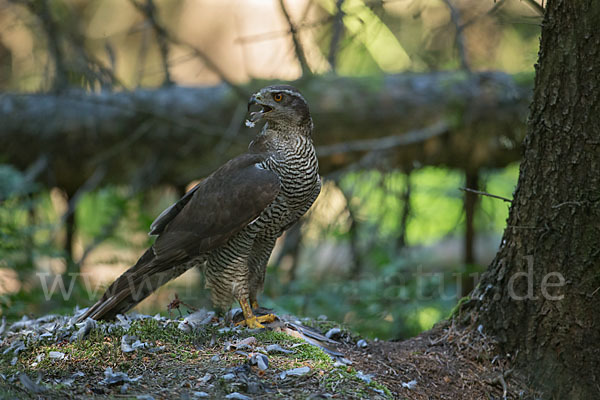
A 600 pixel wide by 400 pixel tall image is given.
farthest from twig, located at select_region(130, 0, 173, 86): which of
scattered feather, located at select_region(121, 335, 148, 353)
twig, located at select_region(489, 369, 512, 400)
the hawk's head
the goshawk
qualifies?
twig, located at select_region(489, 369, 512, 400)

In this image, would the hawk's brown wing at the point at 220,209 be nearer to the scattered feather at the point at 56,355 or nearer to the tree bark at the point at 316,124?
the scattered feather at the point at 56,355

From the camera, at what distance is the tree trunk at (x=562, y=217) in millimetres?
2992

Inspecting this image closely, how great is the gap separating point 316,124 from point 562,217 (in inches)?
146

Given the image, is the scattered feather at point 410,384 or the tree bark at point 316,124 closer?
the scattered feather at point 410,384

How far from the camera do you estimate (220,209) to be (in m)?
3.60

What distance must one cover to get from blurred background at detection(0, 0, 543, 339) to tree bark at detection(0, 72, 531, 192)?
0.05 feet

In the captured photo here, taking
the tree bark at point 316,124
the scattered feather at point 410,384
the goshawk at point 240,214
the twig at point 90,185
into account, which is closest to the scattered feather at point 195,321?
the goshawk at point 240,214

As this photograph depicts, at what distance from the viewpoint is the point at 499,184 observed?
743cm

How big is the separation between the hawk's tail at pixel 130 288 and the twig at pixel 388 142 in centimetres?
267

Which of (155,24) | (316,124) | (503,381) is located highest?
(155,24)

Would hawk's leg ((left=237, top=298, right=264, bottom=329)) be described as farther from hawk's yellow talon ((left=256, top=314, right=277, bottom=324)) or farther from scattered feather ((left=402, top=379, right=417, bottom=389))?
scattered feather ((left=402, top=379, right=417, bottom=389))

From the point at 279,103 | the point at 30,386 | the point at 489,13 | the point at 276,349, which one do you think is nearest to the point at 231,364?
the point at 276,349

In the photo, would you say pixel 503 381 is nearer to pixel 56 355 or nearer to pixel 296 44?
pixel 56 355

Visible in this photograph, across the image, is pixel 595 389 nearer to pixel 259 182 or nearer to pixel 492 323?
pixel 492 323
